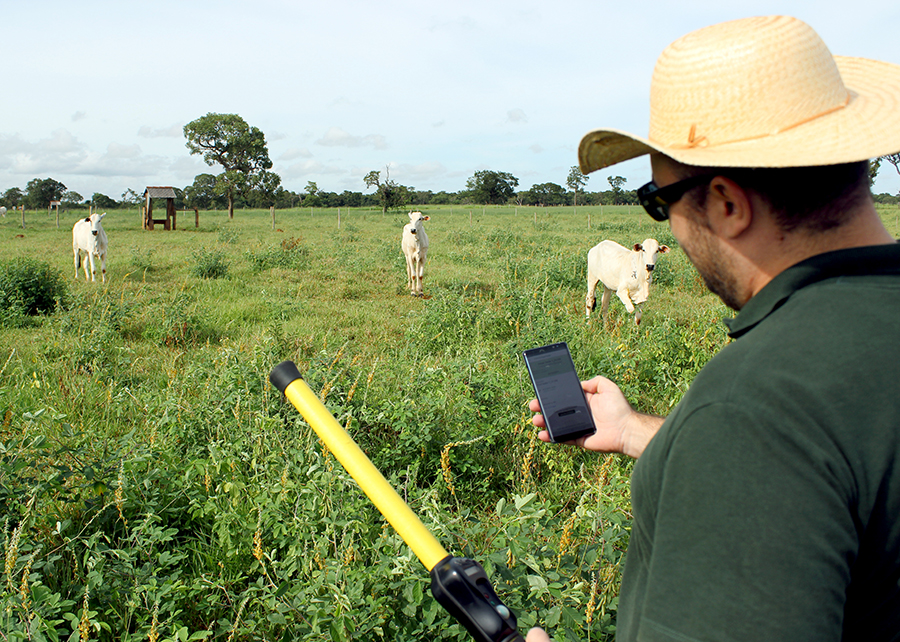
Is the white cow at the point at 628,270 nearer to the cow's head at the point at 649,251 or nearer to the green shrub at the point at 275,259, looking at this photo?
the cow's head at the point at 649,251

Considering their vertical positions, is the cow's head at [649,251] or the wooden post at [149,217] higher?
the wooden post at [149,217]

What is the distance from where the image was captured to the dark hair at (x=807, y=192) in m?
0.99

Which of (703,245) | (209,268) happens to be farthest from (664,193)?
(209,268)

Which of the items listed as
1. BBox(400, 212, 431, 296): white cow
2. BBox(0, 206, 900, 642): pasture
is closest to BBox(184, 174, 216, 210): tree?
BBox(400, 212, 431, 296): white cow

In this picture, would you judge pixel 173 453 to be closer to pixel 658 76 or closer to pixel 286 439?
pixel 286 439

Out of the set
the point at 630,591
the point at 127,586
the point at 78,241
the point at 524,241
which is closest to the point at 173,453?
the point at 127,586

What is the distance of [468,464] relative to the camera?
3.73 meters

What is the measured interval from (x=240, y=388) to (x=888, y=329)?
406cm

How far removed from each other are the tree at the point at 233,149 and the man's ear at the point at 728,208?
50.0m

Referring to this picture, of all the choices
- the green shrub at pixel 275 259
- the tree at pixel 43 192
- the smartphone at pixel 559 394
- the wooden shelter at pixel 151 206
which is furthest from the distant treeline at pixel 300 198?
the smartphone at pixel 559 394

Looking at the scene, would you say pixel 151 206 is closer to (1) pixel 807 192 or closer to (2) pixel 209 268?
(2) pixel 209 268

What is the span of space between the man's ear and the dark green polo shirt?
18 cm

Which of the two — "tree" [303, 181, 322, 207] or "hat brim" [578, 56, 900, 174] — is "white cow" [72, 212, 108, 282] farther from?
"tree" [303, 181, 322, 207]

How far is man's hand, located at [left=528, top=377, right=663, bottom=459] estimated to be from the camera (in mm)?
1872
